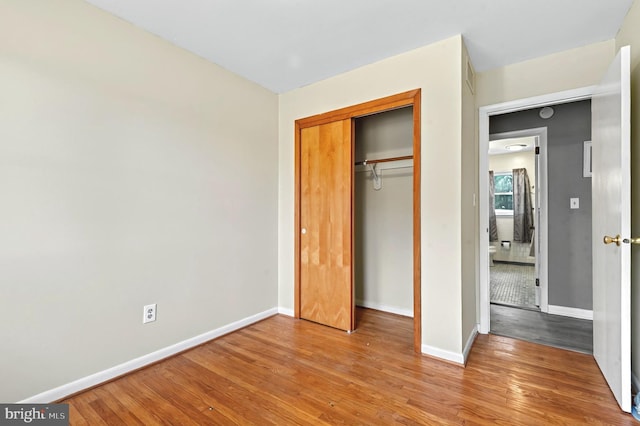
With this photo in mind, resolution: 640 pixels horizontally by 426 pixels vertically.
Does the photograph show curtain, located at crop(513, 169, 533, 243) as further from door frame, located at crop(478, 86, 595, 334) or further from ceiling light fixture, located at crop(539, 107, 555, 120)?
door frame, located at crop(478, 86, 595, 334)

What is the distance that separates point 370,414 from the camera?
5.35ft

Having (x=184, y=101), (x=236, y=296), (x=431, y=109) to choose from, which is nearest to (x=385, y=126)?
(x=431, y=109)

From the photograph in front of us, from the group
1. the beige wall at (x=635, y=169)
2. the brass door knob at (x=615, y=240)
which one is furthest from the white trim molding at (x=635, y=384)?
the brass door knob at (x=615, y=240)

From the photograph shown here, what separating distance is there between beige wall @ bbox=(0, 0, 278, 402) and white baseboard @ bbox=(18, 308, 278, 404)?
0.13ft

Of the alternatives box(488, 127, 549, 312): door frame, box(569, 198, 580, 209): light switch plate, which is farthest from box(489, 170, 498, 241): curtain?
box(569, 198, 580, 209): light switch plate

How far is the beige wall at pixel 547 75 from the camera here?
2312mm

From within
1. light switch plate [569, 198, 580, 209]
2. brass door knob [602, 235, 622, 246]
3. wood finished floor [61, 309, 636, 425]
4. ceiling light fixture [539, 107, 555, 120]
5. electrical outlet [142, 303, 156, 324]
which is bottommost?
wood finished floor [61, 309, 636, 425]

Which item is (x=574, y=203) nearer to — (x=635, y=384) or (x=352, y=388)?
(x=635, y=384)

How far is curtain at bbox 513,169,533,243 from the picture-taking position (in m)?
7.05

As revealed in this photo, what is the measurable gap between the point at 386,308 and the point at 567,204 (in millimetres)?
2214

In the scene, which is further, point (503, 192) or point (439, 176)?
point (503, 192)

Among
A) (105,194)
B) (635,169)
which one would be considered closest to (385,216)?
(635,169)

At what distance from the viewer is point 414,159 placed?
2396 mm

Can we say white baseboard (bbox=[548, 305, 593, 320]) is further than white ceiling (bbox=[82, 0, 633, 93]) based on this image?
Yes
